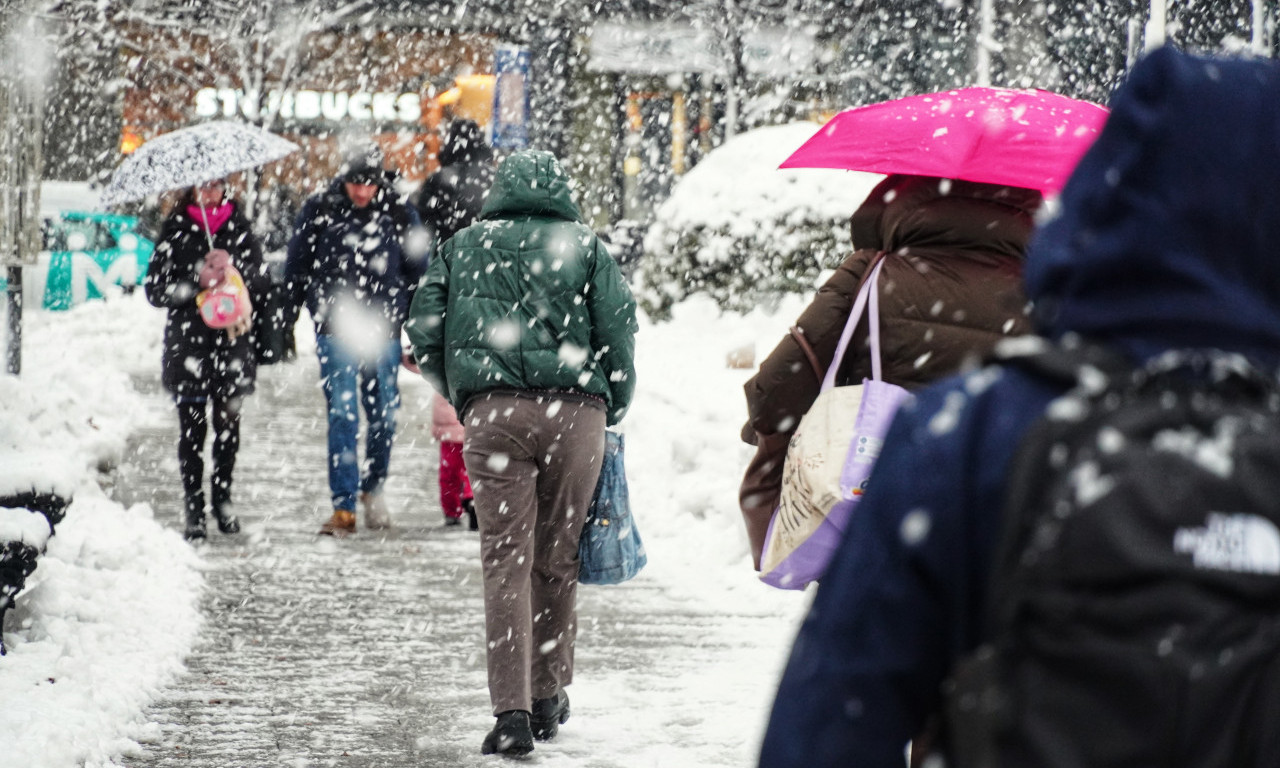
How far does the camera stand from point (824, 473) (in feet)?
12.2

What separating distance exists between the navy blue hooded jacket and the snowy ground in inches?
59.7

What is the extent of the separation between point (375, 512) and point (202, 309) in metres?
1.57

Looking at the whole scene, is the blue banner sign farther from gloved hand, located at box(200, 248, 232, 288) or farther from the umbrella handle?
gloved hand, located at box(200, 248, 232, 288)

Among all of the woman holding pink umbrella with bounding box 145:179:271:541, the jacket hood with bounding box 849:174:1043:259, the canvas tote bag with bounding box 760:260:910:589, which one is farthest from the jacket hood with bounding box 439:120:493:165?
the canvas tote bag with bounding box 760:260:910:589

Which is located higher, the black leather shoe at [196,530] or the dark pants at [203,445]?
the dark pants at [203,445]

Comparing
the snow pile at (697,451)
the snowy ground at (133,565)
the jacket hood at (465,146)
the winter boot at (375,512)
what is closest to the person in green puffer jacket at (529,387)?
the snowy ground at (133,565)

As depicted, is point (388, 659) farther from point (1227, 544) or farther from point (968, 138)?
point (1227, 544)

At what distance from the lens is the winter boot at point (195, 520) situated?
8.48 m

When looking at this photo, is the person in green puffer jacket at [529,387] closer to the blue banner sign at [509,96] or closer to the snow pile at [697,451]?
the snow pile at [697,451]

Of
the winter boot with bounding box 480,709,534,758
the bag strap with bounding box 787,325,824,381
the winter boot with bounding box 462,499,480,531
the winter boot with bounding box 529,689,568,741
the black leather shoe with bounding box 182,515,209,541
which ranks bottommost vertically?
the winter boot with bounding box 462,499,480,531

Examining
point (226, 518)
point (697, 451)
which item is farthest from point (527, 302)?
point (697, 451)

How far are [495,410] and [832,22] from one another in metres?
22.2

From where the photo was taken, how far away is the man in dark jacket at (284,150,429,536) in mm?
8602

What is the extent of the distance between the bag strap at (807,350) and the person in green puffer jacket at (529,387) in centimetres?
132
